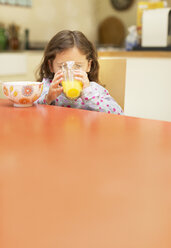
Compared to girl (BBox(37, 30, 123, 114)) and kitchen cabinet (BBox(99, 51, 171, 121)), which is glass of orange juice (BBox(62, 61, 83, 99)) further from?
kitchen cabinet (BBox(99, 51, 171, 121))

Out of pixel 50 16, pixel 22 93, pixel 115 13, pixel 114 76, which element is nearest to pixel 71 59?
pixel 114 76

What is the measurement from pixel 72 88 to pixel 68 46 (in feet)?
1.36

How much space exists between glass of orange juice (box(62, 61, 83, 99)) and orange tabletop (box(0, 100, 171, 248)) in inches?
14.8

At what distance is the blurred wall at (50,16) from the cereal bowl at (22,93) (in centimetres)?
402

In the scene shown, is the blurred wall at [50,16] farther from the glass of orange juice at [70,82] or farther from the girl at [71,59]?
the glass of orange juice at [70,82]

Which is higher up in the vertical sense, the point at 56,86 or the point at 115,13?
the point at 115,13

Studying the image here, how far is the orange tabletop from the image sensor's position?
12.2 inches

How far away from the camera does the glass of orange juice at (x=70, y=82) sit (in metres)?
1.04

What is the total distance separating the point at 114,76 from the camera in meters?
1.48

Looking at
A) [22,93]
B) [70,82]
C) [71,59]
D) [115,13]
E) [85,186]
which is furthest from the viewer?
[115,13]

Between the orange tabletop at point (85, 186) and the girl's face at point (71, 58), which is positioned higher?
the girl's face at point (71, 58)

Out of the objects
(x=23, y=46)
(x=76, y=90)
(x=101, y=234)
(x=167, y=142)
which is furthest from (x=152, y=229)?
(x=23, y=46)

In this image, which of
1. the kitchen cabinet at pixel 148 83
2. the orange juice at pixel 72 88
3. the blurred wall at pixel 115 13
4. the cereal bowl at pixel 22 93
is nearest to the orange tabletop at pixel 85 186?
the cereal bowl at pixel 22 93

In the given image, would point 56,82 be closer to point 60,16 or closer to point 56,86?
point 56,86
